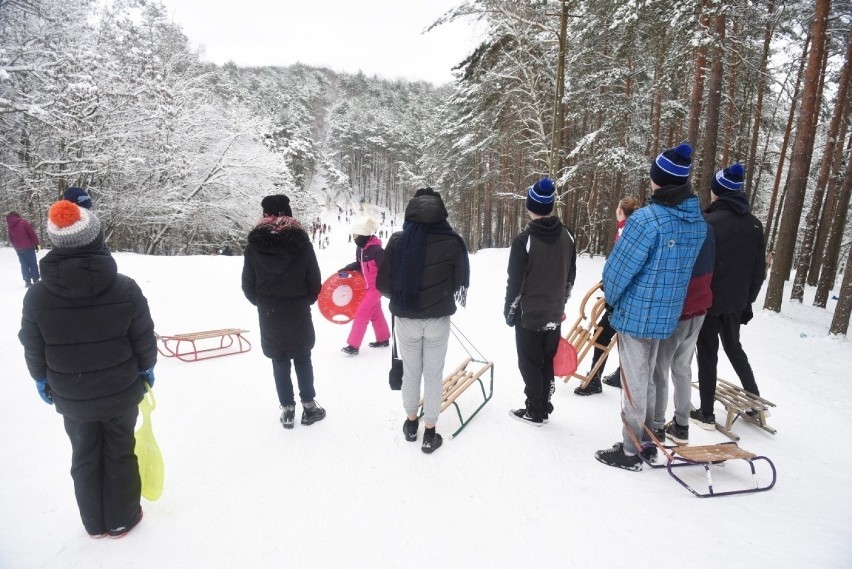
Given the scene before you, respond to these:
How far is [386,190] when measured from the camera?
6869 cm

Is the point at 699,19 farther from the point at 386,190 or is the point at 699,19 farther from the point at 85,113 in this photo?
the point at 386,190

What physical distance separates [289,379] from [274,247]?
1320 millimetres

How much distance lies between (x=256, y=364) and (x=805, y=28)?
63.9 feet

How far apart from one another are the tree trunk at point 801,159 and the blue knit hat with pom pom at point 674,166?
8896 millimetres

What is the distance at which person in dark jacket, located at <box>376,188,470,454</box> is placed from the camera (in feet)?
10.8

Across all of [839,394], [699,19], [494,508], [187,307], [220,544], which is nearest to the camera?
[220,544]

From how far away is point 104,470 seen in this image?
2568mm

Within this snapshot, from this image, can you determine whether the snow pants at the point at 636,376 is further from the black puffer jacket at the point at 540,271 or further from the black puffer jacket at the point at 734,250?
the black puffer jacket at the point at 734,250

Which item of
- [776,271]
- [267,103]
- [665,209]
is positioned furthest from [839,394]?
[267,103]

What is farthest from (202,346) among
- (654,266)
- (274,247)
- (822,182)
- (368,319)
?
(822,182)

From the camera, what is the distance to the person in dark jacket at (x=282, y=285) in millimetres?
3570

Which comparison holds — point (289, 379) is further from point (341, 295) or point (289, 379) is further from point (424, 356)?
point (341, 295)

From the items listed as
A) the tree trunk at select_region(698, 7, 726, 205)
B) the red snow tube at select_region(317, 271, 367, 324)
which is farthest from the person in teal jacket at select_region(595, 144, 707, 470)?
the tree trunk at select_region(698, 7, 726, 205)

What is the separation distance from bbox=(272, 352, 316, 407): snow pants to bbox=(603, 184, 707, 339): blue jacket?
9.55ft
